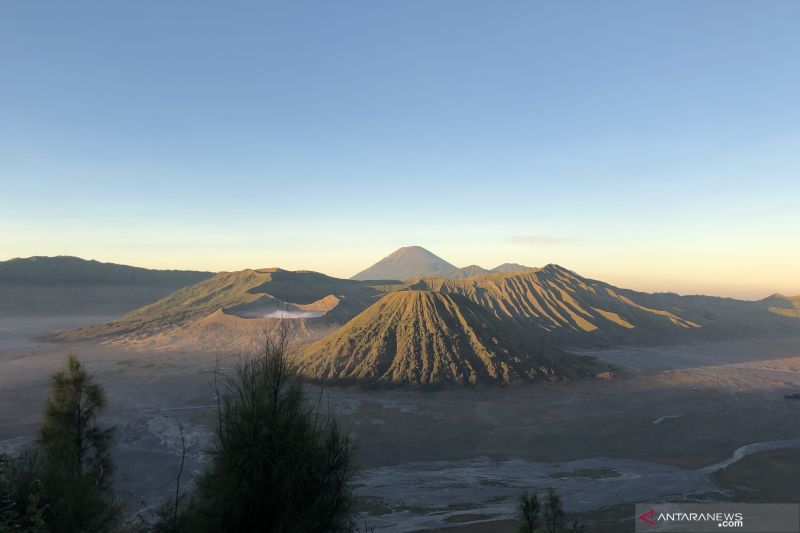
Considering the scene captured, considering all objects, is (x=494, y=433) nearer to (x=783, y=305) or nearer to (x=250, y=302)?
(x=250, y=302)

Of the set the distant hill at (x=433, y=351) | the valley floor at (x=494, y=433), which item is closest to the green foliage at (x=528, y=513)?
the valley floor at (x=494, y=433)

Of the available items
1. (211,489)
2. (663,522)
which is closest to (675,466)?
(663,522)

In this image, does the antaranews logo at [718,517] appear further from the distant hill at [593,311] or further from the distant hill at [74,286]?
the distant hill at [74,286]

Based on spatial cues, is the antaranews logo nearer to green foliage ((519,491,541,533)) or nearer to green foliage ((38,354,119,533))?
green foliage ((519,491,541,533))

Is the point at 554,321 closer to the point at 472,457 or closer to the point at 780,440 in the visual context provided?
the point at 780,440

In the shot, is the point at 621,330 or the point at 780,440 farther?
the point at 621,330

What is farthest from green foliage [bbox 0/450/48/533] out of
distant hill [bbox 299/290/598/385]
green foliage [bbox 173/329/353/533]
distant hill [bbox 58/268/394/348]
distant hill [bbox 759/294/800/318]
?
distant hill [bbox 759/294/800/318]

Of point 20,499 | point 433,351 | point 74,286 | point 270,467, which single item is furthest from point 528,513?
point 74,286
